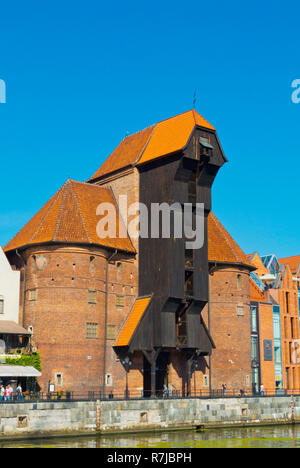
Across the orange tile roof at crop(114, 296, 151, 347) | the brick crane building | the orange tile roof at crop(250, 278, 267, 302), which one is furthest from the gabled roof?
the orange tile roof at crop(114, 296, 151, 347)

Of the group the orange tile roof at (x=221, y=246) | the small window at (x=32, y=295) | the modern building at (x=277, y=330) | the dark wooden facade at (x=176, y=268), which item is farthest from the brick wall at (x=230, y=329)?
the small window at (x=32, y=295)

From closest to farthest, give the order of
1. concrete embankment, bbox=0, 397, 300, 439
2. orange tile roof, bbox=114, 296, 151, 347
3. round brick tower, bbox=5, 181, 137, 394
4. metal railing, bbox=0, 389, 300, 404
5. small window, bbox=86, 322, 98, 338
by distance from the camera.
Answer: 1. concrete embankment, bbox=0, 397, 300, 439
2. metal railing, bbox=0, 389, 300, 404
3. round brick tower, bbox=5, 181, 137, 394
4. small window, bbox=86, 322, 98, 338
5. orange tile roof, bbox=114, 296, 151, 347

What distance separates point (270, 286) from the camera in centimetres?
7050

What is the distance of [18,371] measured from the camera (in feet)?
144

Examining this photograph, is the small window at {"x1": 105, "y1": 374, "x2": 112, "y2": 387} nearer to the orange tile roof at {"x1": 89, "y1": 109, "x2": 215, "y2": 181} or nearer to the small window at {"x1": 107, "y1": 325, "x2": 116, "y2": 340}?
the small window at {"x1": 107, "y1": 325, "x2": 116, "y2": 340}

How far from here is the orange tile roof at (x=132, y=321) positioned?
4882 centimetres

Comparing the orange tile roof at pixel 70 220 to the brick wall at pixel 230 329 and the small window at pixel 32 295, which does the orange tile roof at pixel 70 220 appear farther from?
the brick wall at pixel 230 329

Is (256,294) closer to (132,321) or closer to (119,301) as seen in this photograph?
(119,301)

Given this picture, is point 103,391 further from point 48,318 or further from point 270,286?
point 270,286

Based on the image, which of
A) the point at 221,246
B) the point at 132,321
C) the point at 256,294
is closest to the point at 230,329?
the point at 221,246

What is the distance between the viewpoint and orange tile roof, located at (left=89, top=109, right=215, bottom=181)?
171 ft

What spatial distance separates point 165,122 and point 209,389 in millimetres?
24036

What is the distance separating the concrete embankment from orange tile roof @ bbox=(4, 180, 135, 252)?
1342 centimetres

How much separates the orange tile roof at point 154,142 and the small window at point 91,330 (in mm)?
14824
